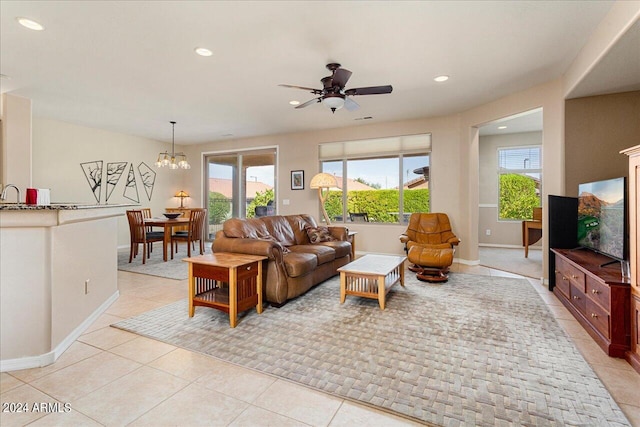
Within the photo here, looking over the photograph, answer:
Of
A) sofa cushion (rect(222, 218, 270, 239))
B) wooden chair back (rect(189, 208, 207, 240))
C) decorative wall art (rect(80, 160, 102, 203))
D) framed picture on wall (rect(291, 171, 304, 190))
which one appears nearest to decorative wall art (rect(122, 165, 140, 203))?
decorative wall art (rect(80, 160, 102, 203))

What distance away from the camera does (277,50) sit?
3166 mm

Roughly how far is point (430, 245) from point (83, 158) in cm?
723

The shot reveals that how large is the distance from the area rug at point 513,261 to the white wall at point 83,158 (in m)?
7.86

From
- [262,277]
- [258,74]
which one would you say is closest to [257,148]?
[258,74]

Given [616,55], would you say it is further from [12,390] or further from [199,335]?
[12,390]

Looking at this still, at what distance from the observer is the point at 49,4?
7.93 feet

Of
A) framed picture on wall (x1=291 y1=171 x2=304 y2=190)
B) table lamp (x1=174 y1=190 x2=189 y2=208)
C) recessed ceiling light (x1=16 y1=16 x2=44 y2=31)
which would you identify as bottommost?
table lamp (x1=174 y1=190 x2=189 y2=208)

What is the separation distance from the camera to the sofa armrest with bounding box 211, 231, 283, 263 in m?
3.04

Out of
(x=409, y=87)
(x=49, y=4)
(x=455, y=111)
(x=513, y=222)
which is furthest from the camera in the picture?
(x=513, y=222)

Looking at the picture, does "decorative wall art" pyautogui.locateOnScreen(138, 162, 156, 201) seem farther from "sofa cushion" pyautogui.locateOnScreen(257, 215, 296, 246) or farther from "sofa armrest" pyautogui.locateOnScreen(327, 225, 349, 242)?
"sofa armrest" pyautogui.locateOnScreen(327, 225, 349, 242)

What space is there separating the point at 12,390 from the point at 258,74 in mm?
3609

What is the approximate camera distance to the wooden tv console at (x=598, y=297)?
2.15 meters

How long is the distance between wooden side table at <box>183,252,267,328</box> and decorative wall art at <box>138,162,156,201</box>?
224 inches

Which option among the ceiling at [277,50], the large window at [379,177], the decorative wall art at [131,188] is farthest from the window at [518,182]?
the decorative wall art at [131,188]
